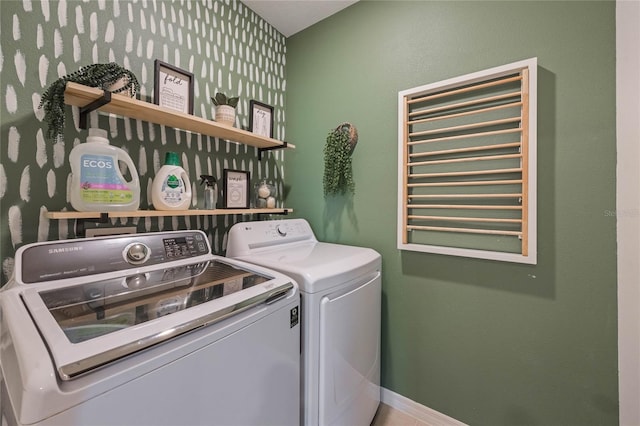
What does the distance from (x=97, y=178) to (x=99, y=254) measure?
30 centimetres

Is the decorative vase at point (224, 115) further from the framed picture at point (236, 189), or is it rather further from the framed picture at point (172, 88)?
the framed picture at point (236, 189)

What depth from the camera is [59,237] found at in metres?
1.13

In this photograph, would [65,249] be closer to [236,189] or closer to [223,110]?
[236,189]

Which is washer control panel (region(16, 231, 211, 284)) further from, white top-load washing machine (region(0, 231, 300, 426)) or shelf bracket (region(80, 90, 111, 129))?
shelf bracket (region(80, 90, 111, 129))

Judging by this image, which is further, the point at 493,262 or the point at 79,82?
the point at 493,262

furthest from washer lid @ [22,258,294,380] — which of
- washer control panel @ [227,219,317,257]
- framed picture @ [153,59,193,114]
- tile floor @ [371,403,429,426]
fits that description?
tile floor @ [371,403,429,426]

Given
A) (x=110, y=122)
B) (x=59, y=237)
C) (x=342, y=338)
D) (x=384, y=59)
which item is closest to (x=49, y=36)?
(x=110, y=122)

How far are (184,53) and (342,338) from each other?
5.74 feet

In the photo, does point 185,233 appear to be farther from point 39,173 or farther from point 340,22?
point 340,22

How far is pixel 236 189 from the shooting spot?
1.72 m

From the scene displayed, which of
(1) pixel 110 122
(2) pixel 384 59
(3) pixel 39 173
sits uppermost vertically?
(2) pixel 384 59

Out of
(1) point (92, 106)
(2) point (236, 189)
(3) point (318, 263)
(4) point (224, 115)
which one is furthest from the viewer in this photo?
(2) point (236, 189)

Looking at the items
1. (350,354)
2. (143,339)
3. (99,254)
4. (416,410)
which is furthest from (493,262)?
(99,254)

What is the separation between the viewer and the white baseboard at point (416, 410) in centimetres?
152
